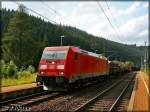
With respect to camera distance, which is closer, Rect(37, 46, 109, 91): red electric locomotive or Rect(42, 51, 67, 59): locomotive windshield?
Rect(37, 46, 109, 91): red electric locomotive

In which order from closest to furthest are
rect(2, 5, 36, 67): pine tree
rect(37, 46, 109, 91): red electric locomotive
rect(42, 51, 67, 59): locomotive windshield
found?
rect(37, 46, 109, 91): red electric locomotive
rect(42, 51, 67, 59): locomotive windshield
rect(2, 5, 36, 67): pine tree

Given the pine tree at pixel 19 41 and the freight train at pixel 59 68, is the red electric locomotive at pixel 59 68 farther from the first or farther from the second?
the pine tree at pixel 19 41

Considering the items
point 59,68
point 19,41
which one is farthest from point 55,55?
point 19,41

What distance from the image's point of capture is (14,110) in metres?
13.6

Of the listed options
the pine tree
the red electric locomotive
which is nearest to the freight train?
the red electric locomotive

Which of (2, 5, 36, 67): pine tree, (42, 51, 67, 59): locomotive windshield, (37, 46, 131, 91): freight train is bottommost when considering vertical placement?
(37, 46, 131, 91): freight train

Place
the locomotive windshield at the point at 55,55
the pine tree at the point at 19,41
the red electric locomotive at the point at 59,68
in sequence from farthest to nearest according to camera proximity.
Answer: the pine tree at the point at 19,41, the locomotive windshield at the point at 55,55, the red electric locomotive at the point at 59,68

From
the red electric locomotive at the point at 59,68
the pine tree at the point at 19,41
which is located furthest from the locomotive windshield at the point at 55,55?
the pine tree at the point at 19,41

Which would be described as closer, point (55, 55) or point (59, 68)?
point (59, 68)

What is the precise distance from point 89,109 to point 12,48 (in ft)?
187

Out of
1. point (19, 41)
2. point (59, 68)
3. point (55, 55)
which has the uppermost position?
point (19, 41)

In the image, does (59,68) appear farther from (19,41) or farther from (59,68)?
(19,41)

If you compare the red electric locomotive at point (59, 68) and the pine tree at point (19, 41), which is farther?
the pine tree at point (19, 41)

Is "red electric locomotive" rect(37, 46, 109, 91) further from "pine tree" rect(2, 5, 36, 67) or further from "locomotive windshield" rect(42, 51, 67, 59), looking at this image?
"pine tree" rect(2, 5, 36, 67)
